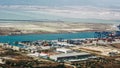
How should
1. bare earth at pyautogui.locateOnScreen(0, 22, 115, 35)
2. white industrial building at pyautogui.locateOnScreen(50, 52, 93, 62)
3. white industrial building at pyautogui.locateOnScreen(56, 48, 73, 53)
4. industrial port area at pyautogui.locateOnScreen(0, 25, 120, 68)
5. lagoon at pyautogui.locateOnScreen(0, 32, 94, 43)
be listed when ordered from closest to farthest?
industrial port area at pyautogui.locateOnScreen(0, 25, 120, 68), white industrial building at pyautogui.locateOnScreen(50, 52, 93, 62), white industrial building at pyautogui.locateOnScreen(56, 48, 73, 53), lagoon at pyautogui.locateOnScreen(0, 32, 94, 43), bare earth at pyautogui.locateOnScreen(0, 22, 115, 35)

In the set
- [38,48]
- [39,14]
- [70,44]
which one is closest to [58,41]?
[70,44]

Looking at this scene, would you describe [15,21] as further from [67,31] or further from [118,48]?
[118,48]

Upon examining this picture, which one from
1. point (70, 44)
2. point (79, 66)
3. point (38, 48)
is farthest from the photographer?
point (70, 44)

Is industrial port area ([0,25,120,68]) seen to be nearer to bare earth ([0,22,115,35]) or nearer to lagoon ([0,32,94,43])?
lagoon ([0,32,94,43])

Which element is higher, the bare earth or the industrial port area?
the bare earth

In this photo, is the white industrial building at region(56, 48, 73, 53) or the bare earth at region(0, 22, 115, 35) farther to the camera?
the bare earth at region(0, 22, 115, 35)

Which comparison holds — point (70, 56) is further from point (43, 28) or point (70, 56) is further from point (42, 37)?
point (43, 28)

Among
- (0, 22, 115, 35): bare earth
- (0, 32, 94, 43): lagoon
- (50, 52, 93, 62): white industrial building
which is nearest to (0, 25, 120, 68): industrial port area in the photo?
(50, 52, 93, 62): white industrial building

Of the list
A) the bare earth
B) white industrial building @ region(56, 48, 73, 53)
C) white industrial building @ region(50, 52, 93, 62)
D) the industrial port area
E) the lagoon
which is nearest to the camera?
the industrial port area
